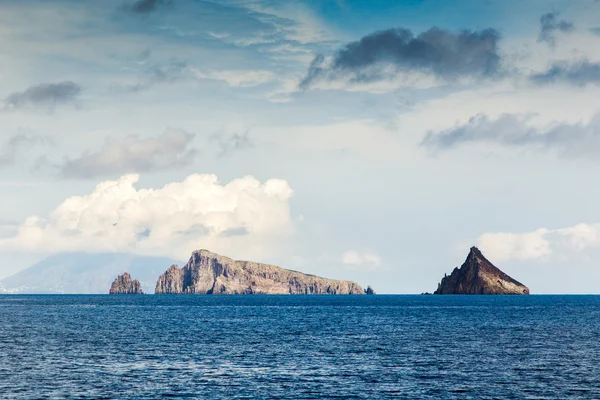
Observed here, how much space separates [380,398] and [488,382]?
53.2 feet

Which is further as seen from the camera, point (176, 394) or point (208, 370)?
point (208, 370)

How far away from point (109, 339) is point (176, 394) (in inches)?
2306

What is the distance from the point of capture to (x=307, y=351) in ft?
363

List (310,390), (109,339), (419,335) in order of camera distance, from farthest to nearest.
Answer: (419,335), (109,339), (310,390)

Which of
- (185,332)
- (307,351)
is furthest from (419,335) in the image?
(185,332)

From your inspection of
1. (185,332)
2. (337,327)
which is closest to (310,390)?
(185,332)

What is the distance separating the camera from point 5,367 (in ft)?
304

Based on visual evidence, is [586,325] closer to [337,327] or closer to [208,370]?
[337,327]

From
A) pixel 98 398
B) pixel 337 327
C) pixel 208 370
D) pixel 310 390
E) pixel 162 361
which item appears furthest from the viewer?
pixel 337 327

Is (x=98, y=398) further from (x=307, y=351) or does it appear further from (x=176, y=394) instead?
(x=307, y=351)

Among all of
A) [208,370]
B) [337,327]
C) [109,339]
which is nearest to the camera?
[208,370]

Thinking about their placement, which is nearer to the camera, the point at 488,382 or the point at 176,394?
the point at 176,394

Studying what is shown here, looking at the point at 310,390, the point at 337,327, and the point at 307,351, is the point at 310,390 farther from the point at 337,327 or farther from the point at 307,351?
the point at 337,327

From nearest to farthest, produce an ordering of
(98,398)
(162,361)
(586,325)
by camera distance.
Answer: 1. (98,398)
2. (162,361)
3. (586,325)
